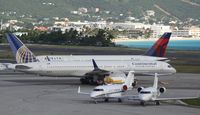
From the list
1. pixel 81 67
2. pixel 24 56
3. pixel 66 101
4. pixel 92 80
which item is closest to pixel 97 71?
pixel 92 80

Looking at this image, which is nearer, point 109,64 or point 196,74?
point 109,64

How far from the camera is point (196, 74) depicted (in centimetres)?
9869

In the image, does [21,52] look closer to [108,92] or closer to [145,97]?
[108,92]

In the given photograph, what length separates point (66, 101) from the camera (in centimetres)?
5778

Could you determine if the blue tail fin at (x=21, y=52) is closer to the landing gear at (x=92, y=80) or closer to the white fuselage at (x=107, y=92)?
the landing gear at (x=92, y=80)

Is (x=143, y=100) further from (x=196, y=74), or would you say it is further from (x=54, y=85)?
(x=196, y=74)

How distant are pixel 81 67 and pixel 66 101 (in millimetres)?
21536

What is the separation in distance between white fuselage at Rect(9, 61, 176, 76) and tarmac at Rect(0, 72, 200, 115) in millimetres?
1593

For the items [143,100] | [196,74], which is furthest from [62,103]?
[196,74]

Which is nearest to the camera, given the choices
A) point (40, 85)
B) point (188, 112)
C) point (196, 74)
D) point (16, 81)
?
point (188, 112)

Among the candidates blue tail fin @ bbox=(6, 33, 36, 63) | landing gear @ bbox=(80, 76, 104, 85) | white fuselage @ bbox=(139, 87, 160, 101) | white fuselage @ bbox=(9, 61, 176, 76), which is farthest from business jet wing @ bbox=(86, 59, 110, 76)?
white fuselage @ bbox=(139, 87, 160, 101)

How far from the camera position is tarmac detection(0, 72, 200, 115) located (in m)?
49.5

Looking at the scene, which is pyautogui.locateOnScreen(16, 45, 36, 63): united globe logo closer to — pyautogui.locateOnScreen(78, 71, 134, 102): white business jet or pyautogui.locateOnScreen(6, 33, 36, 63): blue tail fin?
pyautogui.locateOnScreen(6, 33, 36, 63): blue tail fin

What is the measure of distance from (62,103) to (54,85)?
71.1ft
